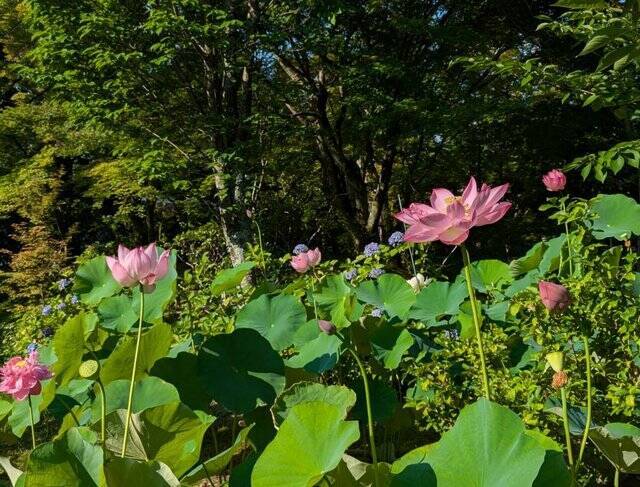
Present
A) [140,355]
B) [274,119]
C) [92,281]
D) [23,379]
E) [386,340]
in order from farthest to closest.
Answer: [274,119]
[92,281]
[386,340]
[140,355]
[23,379]

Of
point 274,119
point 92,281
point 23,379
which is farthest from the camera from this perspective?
point 274,119

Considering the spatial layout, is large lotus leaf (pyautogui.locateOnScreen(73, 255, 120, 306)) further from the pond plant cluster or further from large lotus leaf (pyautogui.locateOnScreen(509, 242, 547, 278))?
large lotus leaf (pyautogui.locateOnScreen(509, 242, 547, 278))

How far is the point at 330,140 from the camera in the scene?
22.1ft

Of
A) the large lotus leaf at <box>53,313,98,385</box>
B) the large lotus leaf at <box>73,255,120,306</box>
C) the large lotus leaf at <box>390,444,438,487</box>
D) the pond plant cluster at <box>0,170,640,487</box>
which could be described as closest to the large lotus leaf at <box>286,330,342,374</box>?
the pond plant cluster at <box>0,170,640,487</box>

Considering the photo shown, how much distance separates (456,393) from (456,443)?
708 mm

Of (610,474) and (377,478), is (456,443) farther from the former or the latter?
(610,474)

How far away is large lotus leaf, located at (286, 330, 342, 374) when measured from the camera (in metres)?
1.27

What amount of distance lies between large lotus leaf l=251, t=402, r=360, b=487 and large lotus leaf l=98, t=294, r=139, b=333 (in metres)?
0.94

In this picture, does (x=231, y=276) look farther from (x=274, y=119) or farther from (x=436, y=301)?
(x=274, y=119)

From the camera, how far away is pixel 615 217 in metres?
1.64

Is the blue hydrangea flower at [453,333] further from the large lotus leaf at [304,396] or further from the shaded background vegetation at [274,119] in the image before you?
the shaded background vegetation at [274,119]

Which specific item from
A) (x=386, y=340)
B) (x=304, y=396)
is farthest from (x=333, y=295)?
(x=304, y=396)

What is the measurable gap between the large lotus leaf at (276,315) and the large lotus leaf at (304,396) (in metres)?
0.45

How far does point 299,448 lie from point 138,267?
0.34 metres
